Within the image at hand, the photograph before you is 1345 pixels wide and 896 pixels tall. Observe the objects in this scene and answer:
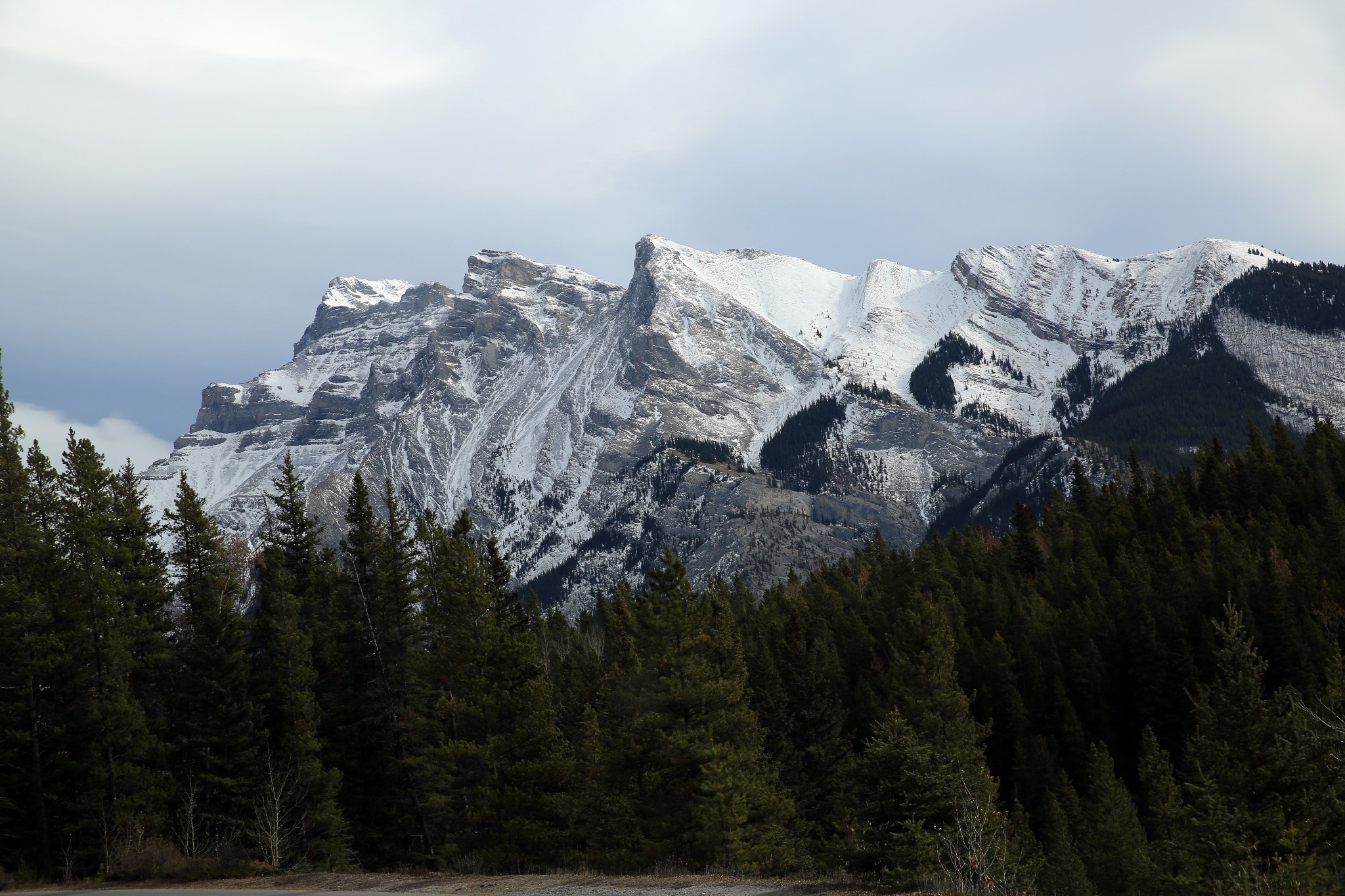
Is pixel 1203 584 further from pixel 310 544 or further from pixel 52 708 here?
pixel 52 708

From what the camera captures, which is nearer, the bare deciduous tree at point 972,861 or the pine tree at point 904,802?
the bare deciduous tree at point 972,861

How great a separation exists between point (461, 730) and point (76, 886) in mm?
12887

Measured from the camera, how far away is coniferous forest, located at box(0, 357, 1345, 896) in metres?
24.6

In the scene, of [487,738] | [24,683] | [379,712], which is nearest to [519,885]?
[487,738]

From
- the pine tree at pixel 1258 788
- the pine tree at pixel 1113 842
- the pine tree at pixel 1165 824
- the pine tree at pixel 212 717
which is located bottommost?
the pine tree at pixel 1113 842

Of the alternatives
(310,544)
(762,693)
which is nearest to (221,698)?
(310,544)

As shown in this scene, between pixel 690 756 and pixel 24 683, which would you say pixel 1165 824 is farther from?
pixel 24 683

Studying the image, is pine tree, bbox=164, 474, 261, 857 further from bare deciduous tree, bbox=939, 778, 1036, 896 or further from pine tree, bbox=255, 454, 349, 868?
bare deciduous tree, bbox=939, 778, 1036, 896

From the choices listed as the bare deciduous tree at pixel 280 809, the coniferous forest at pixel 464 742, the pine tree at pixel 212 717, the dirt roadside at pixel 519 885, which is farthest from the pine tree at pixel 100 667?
the dirt roadside at pixel 519 885

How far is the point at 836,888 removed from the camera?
1767 cm

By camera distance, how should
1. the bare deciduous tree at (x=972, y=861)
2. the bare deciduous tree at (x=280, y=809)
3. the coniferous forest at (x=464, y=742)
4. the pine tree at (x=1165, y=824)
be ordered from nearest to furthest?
the bare deciduous tree at (x=972, y=861)
the coniferous forest at (x=464, y=742)
the pine tree at (x=1165, y=824)
the bare deciduous tree at (x=280, y=809)

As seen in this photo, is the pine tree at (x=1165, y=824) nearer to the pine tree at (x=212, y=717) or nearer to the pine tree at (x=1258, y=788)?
the pine tree at (x=1258, y=788)

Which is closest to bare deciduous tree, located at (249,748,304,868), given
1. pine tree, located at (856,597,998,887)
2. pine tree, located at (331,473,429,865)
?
pine tree, located at (331,473,429,865)

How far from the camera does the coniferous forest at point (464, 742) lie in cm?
2459
